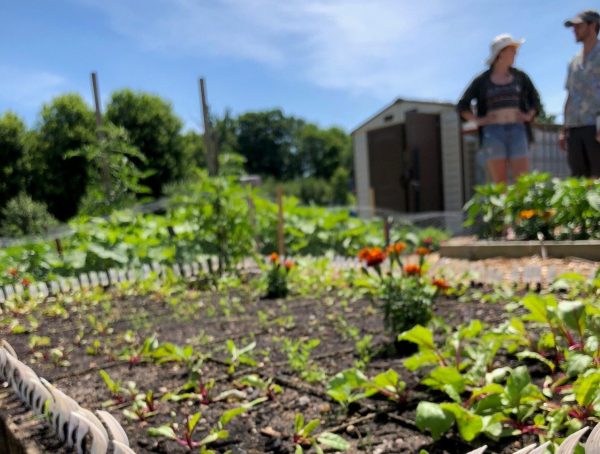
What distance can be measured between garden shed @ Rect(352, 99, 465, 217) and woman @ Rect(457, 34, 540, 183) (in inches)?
183

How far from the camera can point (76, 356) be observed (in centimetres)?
232

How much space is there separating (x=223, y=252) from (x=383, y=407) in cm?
317

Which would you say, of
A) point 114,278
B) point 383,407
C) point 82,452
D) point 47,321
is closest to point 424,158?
point 114,278

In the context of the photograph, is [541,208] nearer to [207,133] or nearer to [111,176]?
[111,176]

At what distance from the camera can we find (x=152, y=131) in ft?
56.1

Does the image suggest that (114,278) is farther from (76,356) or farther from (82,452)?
(82,452)

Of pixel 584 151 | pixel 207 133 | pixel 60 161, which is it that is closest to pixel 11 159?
pixel 60 161

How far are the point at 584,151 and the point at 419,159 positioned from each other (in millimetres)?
5262

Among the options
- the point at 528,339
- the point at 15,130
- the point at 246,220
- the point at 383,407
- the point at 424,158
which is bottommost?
the point at 383,407

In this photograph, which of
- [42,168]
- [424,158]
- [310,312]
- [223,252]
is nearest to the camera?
[310,312]

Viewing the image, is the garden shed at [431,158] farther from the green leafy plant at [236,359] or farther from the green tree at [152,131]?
the green tree at [152,131]

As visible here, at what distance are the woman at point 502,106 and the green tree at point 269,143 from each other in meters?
48.7

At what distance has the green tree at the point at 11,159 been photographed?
14.2 metres

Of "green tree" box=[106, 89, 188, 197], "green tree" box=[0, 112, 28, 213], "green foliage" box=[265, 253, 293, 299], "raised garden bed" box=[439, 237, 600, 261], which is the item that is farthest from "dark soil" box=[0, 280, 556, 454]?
"green tree" box=[106, 89, 188, 197]
